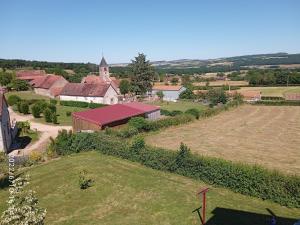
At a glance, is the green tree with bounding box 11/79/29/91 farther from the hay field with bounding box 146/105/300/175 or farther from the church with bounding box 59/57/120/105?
the hay field with bounding box 146/105/300/175

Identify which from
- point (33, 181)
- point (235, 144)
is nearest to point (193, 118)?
point (235, 144)

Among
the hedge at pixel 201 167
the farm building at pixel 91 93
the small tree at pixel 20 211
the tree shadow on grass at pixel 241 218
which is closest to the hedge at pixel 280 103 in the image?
the farm building at pixel 91 93

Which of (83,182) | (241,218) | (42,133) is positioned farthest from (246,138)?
(42,133)

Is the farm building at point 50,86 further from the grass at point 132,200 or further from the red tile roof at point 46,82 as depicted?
the grass at point 132,200

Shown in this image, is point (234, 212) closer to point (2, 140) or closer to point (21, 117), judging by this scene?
point (2, 140)

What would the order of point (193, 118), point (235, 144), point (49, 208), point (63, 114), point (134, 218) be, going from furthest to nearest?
point (63, 114) < point (193, 118) < point (235, 144) < point (49, 208) < point (134, 218)

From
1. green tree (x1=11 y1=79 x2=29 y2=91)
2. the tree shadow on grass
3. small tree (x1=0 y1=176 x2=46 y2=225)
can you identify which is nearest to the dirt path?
the tree shadow on grass

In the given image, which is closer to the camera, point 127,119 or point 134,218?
point 134,218
